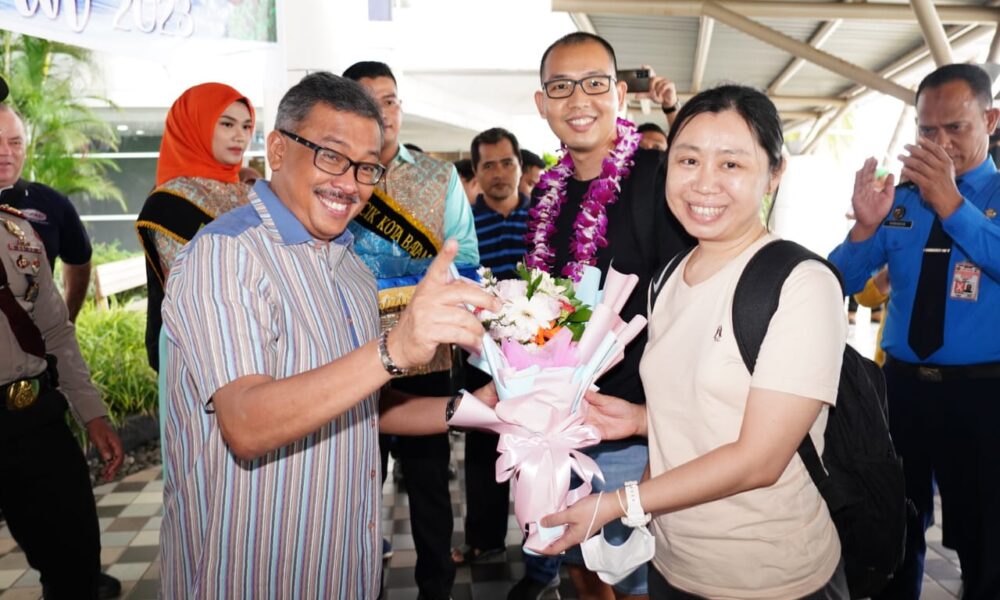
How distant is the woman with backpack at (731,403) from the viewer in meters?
1.33

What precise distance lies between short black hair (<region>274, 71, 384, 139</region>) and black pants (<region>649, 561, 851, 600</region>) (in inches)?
52.2

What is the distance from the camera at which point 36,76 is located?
6.95 m

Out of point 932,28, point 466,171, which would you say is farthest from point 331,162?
point 932,28

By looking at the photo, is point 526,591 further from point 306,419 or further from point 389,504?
point 306,419

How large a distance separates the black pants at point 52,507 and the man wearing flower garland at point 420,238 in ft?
3.99

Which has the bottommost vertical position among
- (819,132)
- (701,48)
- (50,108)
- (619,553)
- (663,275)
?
(619,553)

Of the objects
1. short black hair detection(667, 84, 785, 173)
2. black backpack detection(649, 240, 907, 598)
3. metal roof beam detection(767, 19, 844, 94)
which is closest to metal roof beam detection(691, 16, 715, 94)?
metal roof beam detection(767, 19, 844, 94)

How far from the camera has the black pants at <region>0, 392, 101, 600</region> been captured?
7.43 feet

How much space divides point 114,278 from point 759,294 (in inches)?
329

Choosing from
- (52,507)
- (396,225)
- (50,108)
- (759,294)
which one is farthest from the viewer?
(50,108)

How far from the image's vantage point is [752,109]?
1478mm

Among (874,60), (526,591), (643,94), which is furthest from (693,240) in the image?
(874,60)

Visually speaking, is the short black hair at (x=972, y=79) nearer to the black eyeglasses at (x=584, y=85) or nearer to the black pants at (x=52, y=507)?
the black eyeglasses at (x=584, y=85)

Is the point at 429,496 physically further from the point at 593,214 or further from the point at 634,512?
the point at 634,512
